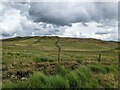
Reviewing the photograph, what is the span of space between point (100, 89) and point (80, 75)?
3.78 ft

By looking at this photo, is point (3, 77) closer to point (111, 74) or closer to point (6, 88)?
point (6, 88)

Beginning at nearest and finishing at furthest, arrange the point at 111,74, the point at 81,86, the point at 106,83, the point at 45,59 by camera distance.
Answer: the point at 81,86, the point at 106,83, the point at 111,74, the point at 45,59

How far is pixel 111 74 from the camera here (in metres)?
14.2

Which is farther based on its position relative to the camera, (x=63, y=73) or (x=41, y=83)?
(x=63, y=73)

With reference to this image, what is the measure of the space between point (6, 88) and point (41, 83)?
133 centimetres

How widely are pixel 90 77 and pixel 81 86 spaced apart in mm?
1413

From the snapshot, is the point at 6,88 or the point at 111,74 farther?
the point at 111,74

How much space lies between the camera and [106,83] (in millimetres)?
12250

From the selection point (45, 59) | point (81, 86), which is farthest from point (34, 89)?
point (45, 59)

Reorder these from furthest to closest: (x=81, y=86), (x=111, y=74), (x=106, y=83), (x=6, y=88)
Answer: (x=111, y=74) → (x=106, y=83) → (x=81, y=86) → (x=6, y=88)

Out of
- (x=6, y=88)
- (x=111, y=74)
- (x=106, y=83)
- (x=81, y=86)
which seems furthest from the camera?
(x=111, y=74)

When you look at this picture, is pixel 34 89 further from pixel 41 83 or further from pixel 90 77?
pixel 90 77

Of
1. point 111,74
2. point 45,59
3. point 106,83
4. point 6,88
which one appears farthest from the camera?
point 45,59

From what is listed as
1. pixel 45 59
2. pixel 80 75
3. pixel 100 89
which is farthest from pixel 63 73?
pixel 45 59
